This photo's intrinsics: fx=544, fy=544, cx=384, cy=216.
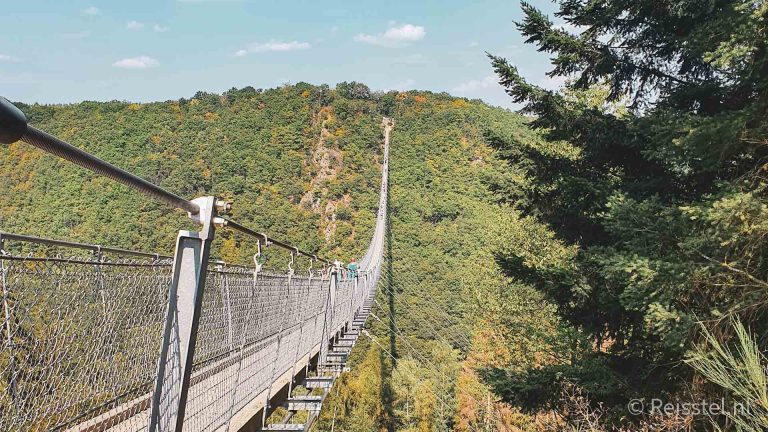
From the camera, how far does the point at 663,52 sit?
4.65 metres

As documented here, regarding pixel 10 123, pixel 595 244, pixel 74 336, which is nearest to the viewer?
pixel 10 123

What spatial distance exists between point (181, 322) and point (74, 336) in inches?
8.0

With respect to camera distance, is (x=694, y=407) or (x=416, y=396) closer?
(x=694, y=407)

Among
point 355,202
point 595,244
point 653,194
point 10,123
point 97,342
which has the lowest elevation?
point 97,342

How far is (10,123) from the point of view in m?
0.49

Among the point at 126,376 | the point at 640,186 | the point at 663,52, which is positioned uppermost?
the point at 663,52

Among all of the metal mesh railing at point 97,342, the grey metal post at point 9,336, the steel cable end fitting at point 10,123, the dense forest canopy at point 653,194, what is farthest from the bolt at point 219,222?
the dense forest canopy at point 653,194

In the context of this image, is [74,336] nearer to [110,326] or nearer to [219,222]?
[110,326]

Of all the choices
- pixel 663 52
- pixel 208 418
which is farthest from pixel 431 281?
pixel 208 418

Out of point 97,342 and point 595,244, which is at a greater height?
point 595,244

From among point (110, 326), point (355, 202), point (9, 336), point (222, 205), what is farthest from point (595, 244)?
point (355, 202)

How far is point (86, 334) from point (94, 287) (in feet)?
0.34

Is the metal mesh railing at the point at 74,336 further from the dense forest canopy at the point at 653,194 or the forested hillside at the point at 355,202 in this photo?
the forested hillside at the point at 355,202

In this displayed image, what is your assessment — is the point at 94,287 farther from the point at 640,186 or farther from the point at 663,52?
the point at 663,52
